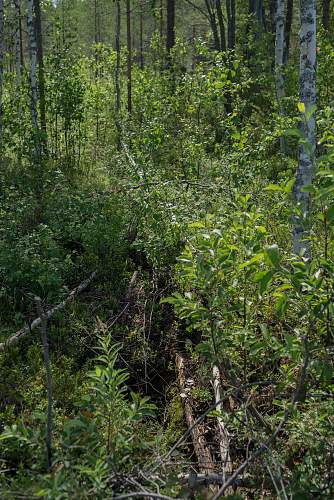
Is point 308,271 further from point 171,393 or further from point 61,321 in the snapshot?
point 61,321

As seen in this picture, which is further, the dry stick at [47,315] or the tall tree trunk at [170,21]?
the tall tree trunk at [170,21]

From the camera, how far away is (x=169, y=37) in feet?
53.3

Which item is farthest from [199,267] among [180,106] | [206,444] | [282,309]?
[180,106]

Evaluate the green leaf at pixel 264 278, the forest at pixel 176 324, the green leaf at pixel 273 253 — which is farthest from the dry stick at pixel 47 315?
the green leaf at pixel 273 253

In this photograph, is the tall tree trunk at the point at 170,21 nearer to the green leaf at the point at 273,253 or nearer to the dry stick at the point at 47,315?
the dry stick at the point at 47,315

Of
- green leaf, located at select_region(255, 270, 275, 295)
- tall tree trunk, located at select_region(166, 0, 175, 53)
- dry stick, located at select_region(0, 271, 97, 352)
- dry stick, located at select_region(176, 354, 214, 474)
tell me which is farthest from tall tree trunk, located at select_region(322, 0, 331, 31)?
green leaf, located at select_region(255, 270, 275, 295)

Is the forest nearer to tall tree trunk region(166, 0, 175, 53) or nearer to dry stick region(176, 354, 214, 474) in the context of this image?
dry stick region(176, 354, 214, 474)

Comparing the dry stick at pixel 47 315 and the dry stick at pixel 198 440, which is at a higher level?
the dry stick at pixel 47 315

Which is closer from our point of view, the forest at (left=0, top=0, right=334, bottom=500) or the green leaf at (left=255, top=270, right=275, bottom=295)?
the green leaf at (left=255, top=270, right=275, bottom=295)

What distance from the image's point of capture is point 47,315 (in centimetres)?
523

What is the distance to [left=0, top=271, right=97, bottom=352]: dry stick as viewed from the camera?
4.90m

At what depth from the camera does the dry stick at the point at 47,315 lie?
193 inches

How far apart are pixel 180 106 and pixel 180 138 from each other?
150 cm

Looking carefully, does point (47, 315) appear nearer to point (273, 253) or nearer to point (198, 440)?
point (198, 440)
